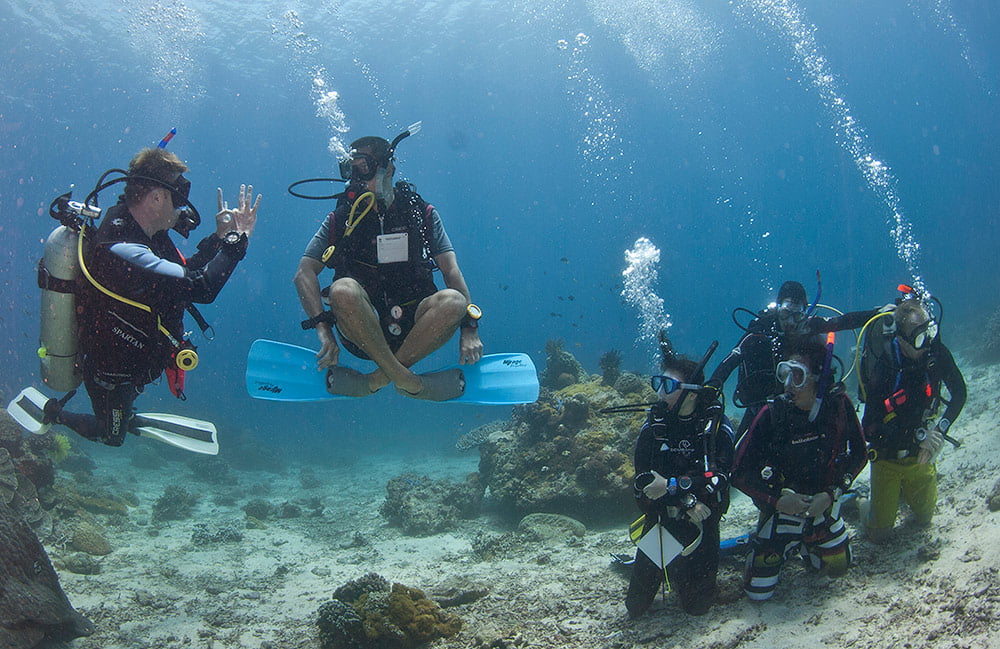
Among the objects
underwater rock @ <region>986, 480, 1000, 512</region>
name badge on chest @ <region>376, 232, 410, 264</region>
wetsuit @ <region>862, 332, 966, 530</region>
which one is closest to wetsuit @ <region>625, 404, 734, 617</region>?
wetsuit @ <region>862, 332, 966, 530</region>

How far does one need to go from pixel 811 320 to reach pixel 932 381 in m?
1.38

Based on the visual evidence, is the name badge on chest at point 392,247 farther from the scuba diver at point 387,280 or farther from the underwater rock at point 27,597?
the underwater rock at point 27,597

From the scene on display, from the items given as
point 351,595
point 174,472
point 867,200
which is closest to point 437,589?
point 351,595

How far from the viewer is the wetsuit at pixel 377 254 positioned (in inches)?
193

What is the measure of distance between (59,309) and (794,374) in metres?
6.33

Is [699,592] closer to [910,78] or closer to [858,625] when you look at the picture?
[858,625]

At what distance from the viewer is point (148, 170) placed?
4473 millimetres

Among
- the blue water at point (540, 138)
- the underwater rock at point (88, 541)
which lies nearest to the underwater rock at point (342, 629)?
the underwater rock at point (88, 541)

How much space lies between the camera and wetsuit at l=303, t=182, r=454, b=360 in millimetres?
4891

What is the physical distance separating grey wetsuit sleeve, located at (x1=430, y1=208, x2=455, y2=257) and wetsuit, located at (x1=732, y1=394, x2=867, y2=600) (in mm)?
3477

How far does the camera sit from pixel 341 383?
15.8 feet

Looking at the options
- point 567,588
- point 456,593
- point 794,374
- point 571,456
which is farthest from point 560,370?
point 794,374

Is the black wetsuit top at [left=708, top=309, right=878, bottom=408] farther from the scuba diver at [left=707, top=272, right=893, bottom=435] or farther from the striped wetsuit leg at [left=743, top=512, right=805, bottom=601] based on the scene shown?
the striped wetsuit leg at [left=743, top=512, right=805, bottom=601]

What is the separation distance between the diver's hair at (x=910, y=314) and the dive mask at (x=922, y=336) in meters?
0.05
